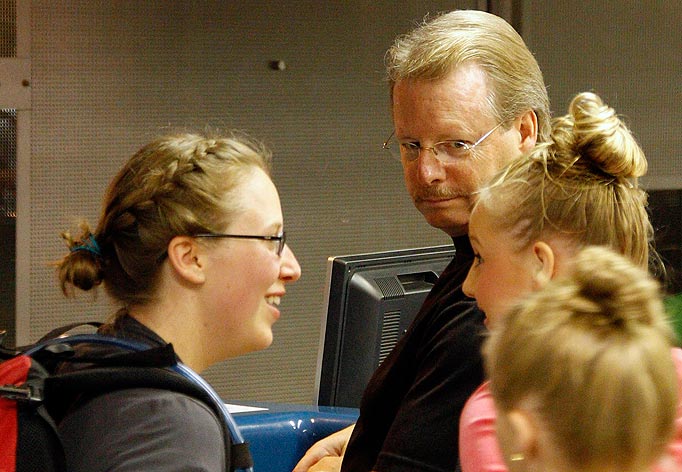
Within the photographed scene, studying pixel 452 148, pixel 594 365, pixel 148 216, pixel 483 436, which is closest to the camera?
pixel 594 365

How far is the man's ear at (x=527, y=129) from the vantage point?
155 cm

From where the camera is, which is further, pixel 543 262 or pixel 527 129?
pixel 527 129

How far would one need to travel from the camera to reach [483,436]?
1067mm

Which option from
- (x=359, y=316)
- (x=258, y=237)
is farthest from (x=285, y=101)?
(x=258, y=237)

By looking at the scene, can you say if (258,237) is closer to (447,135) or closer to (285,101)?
(447,135)

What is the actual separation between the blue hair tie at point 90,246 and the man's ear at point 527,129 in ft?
2.21

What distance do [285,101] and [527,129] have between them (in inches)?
92.8

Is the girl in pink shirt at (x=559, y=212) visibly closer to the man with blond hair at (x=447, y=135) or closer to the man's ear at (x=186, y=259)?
the man with blond hair at (x=447, y=135)

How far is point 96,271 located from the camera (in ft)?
4.19

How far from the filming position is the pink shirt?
1.03 m

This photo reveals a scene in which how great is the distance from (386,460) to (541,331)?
542 mm

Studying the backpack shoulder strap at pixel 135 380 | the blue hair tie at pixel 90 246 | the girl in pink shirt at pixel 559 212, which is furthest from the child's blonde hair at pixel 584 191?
the blue hair tie at pixel 90 246

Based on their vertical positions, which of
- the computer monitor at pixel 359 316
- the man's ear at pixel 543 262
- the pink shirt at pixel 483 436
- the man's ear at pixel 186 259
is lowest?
the computer monitor at pixel 359 316

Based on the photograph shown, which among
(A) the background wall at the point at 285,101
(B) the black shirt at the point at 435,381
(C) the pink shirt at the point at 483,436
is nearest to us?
(C) the pink shirt at the point at 483,436
